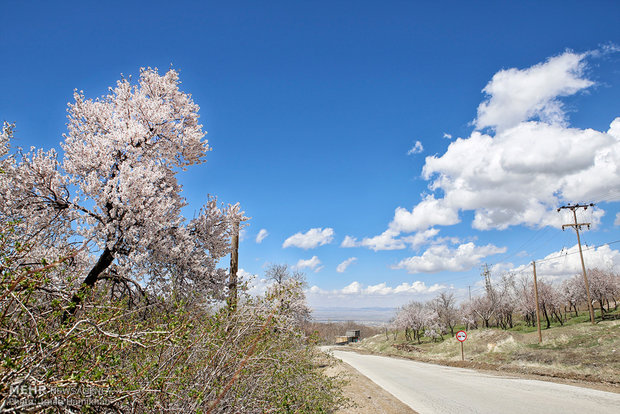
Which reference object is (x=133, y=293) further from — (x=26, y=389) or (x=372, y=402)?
(x=372, y=402)

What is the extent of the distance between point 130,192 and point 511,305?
2682 inches

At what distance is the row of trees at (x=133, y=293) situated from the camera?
2902 mm

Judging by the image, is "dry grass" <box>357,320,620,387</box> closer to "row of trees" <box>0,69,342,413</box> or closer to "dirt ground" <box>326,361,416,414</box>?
"dirt ground" <box>326,361,416,414</box>

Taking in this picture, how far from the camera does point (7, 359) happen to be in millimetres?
2326

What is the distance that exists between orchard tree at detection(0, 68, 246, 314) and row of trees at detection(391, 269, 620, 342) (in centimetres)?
5149

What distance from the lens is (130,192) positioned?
763 centimetres

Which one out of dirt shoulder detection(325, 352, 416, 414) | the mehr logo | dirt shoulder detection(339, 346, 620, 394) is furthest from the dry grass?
the mehr logo

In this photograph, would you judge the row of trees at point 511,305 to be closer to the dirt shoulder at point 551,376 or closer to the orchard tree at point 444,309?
the orchard tree at point 444,309

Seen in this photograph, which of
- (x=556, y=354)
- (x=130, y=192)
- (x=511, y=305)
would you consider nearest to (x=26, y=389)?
(x=130, y=192)

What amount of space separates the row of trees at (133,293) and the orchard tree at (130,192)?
0.10 ft

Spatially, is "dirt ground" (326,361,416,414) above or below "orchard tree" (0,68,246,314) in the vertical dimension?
below

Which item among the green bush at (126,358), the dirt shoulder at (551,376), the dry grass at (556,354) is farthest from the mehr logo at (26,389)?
the dry grass at (556,354)

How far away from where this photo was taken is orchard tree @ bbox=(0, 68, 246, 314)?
741 cm

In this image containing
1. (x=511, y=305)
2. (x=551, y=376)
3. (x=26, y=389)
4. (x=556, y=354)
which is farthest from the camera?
(x=511, y=305)
